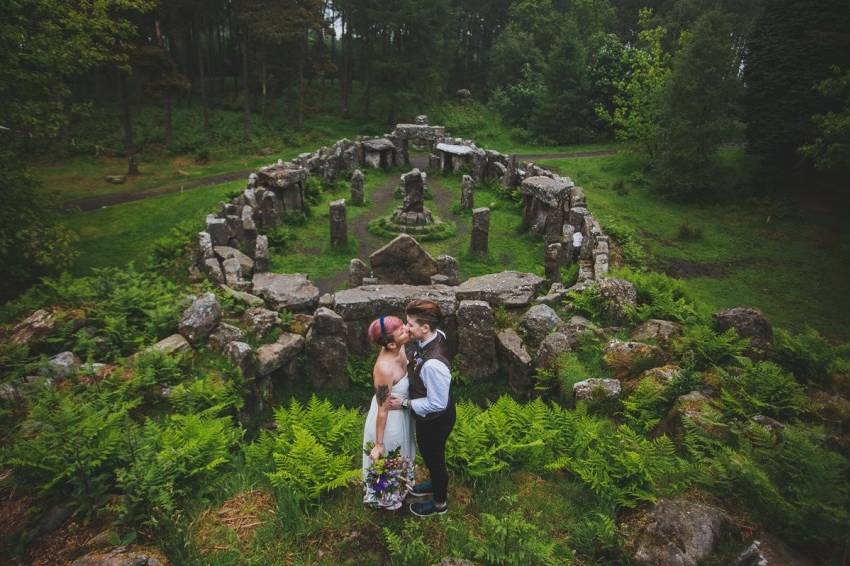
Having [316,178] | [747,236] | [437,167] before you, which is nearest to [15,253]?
[316,178]

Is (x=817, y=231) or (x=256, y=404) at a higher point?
(x=817, y=231)

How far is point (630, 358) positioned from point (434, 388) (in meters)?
5.74

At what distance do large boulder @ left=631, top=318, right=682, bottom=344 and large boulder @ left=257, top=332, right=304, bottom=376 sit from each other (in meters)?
7.38

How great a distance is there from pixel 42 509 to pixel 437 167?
2903 centimetres

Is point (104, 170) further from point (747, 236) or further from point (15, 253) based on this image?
point (747, 236)

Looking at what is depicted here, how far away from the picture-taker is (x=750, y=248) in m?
21.1

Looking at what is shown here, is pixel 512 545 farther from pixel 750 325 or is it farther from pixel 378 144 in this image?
pixel 378 144

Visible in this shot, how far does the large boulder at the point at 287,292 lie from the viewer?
1289 cm

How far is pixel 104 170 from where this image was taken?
3094cm

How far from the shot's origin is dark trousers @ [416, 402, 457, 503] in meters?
5.48

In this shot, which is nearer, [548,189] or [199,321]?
[199,321]

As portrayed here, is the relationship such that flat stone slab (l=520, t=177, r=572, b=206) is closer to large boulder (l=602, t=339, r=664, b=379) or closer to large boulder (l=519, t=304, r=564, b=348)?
large boulder (l=519, t=304, r=564, b=348)

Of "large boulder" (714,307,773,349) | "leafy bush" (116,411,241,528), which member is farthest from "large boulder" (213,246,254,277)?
"large boulder" (714,307,773,349)

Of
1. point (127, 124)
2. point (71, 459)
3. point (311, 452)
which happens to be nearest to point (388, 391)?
point (311, 452)
